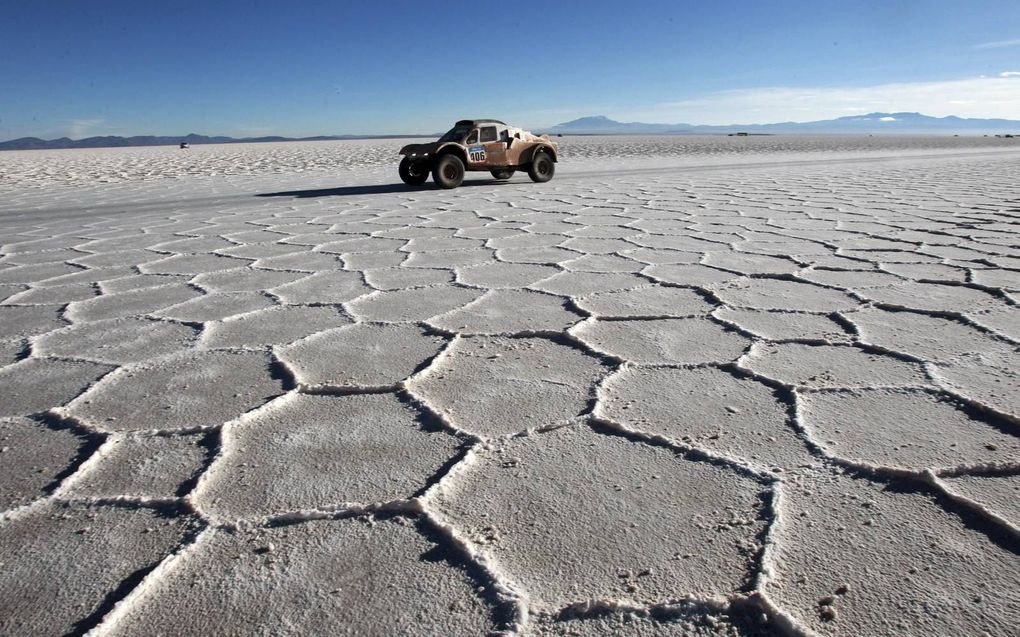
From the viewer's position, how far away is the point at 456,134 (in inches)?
332

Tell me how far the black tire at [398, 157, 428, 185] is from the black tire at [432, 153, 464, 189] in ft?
0.75

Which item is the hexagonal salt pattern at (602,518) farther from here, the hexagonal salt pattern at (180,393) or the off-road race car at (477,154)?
the off-road race car at (477,154)

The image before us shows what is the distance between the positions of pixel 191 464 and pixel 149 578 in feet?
1.24

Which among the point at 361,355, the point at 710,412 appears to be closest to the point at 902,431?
the point at 710,412

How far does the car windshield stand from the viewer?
8.32 meters

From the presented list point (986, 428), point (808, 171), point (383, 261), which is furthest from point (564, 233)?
point (808, 171)

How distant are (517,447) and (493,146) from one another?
24.2 feet

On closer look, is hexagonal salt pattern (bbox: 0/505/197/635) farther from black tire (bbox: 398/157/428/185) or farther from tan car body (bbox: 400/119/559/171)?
black tire (bbox: 398/157/428/185)

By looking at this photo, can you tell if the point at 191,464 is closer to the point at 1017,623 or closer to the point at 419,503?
the point at 419,503

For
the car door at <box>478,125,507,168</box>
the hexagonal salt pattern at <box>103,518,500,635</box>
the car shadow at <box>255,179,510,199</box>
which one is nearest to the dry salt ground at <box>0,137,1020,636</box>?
the hexagonal salt pattern at <box>103,518,500,635</box>

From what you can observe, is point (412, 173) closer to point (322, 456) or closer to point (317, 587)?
point (322, 456)

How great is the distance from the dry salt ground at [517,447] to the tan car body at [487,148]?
4930 mm

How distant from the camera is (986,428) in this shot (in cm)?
150

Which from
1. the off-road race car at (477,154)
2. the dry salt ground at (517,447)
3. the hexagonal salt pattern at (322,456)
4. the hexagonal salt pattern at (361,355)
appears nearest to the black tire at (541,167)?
the off-road race car at (477,154)
